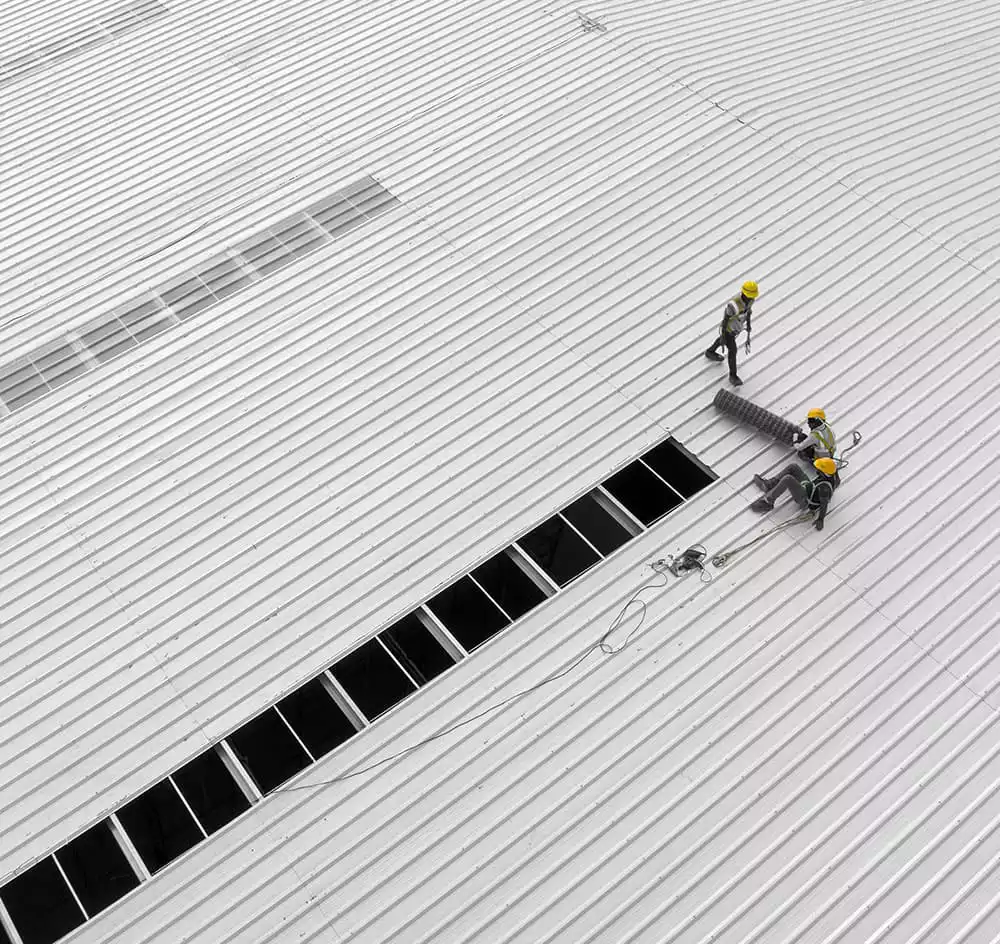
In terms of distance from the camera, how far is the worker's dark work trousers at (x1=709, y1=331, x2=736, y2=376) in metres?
16.2

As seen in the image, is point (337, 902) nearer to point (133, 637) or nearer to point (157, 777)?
point (157, 777)

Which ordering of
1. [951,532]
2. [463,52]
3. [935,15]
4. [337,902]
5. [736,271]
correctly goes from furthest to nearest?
1. [935,15]
2. [463,52]
3. [736,271]
4. [951,532]
5. [337,902]

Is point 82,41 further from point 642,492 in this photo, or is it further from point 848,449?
point 848,449

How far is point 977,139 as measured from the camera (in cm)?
2111

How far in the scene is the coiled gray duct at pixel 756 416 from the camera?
15930 mm

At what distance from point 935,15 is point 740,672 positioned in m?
18.9

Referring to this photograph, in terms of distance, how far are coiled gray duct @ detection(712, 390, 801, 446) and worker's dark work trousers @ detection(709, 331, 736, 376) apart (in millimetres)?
416

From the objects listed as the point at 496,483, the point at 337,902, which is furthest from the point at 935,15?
the point at 337,902

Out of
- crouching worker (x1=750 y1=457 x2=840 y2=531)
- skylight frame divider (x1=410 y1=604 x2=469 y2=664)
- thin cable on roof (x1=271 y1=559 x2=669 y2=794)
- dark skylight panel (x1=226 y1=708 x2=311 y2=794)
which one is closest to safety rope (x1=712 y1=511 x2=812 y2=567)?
crouching worker (x1=750 y1=457 x2=840 y2=531)

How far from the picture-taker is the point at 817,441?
1513 centimetres

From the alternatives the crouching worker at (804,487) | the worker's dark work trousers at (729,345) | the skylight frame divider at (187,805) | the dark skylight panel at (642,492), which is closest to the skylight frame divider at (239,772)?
the skylight frame divider at (187,805)

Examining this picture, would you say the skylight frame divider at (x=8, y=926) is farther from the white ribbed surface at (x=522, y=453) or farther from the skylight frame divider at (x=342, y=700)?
the skylight frame divider at (x=342, y=700)

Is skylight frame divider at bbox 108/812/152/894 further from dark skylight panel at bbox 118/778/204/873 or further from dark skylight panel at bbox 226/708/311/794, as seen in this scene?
dark skylight panel at bbox 226/708/311/794

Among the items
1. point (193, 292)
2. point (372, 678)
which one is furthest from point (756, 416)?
point (193, 292)
